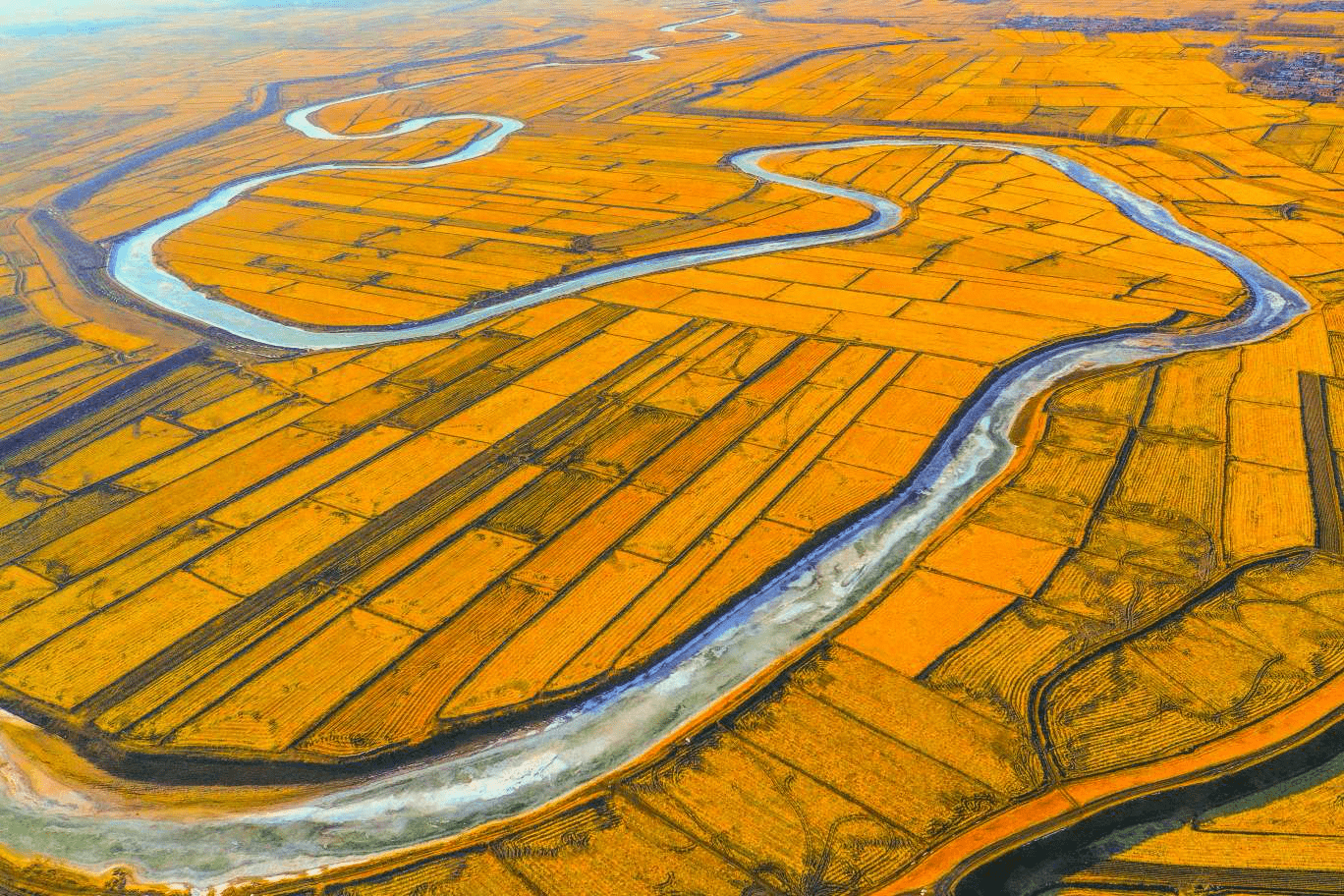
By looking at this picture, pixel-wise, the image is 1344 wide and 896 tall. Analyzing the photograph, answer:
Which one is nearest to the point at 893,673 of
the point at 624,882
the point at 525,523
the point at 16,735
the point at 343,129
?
the point at 624,882

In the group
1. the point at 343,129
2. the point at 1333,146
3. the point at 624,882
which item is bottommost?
the point at 624,882

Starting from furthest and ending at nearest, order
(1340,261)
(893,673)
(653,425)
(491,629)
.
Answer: (1340,261), (653,425), (491,629), (893,673)

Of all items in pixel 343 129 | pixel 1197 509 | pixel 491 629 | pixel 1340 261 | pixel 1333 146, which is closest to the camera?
pixel 491 629

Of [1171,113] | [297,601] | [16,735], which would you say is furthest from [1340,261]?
[16,735]

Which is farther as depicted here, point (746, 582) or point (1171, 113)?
point (1171, 113)

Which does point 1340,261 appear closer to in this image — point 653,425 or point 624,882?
point 653,425

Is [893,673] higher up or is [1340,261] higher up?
[1340,261]
